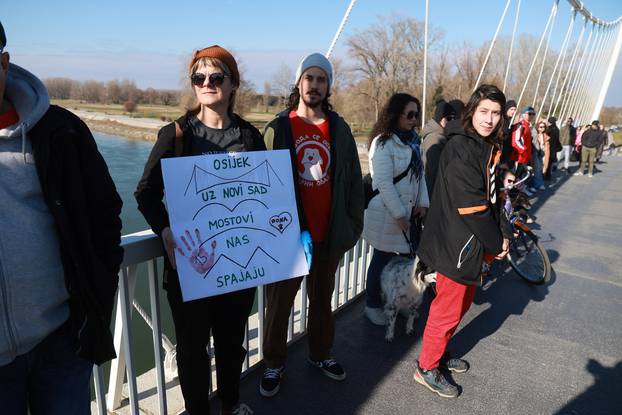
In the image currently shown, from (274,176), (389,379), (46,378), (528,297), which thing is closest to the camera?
(46,378)

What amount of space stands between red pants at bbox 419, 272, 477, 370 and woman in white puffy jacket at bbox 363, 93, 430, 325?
624mm

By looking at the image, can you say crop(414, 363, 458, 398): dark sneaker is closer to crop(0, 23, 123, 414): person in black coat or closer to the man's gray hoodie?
crop(0, 23, 123, 414): person in black coat

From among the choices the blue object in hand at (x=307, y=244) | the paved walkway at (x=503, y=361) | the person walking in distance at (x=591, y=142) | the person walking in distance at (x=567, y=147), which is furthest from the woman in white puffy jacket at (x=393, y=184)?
the person walking in distance at (x=567, y=147)

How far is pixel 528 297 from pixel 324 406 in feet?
8.05

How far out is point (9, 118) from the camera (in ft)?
3.68

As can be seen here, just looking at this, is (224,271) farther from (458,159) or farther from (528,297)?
(528,297)

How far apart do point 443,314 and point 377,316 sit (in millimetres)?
848

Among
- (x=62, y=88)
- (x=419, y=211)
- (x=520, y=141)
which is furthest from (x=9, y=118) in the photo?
(x=62, y=88)

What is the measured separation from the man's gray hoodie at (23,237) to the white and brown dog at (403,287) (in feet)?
7.05

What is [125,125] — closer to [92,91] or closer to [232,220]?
[92,91]

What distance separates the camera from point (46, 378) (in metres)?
1.25

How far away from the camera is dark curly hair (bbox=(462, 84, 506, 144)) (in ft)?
7.02

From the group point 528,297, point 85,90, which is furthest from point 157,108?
point 528,297

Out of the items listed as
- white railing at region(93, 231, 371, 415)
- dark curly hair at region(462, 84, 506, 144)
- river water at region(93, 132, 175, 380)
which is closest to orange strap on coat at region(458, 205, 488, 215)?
dark curly hair at region(462, 84, 506, 144)
